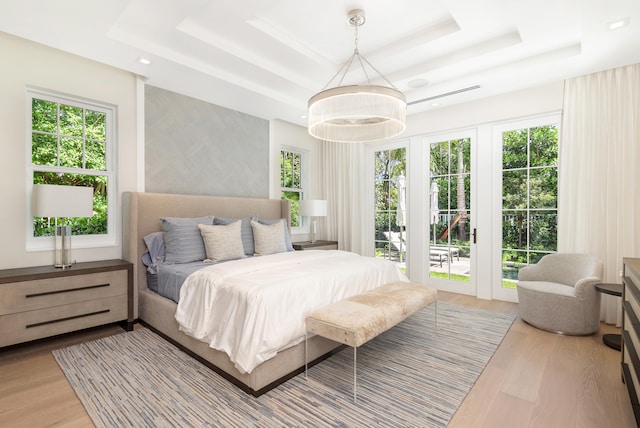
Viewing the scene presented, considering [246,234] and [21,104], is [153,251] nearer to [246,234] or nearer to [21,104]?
[246,234]

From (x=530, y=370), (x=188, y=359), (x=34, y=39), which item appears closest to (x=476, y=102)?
(x=530, y=370)

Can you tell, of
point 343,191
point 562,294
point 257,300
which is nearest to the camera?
point 257,300

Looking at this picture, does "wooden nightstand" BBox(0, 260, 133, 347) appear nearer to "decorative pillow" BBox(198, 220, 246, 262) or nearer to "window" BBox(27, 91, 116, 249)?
"window" BBox(27, 91, 116, 249)

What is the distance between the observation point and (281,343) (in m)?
2.01

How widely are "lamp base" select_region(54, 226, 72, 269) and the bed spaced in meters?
0.50

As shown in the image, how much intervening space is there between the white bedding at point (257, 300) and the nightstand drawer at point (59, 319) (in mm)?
915

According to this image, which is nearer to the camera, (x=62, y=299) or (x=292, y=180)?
(x=62, y=299)

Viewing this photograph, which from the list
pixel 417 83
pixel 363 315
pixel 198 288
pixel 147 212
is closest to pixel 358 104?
pixel 363 315

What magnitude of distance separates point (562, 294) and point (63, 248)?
15.2 feet

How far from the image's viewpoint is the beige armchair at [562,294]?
286cm

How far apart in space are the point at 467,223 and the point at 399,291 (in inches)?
88.5

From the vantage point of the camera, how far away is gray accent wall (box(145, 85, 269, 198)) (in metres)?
3.62

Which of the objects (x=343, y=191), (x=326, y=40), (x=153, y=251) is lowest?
(x=153, y=251)

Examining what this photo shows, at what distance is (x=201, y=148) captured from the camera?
404 cm
